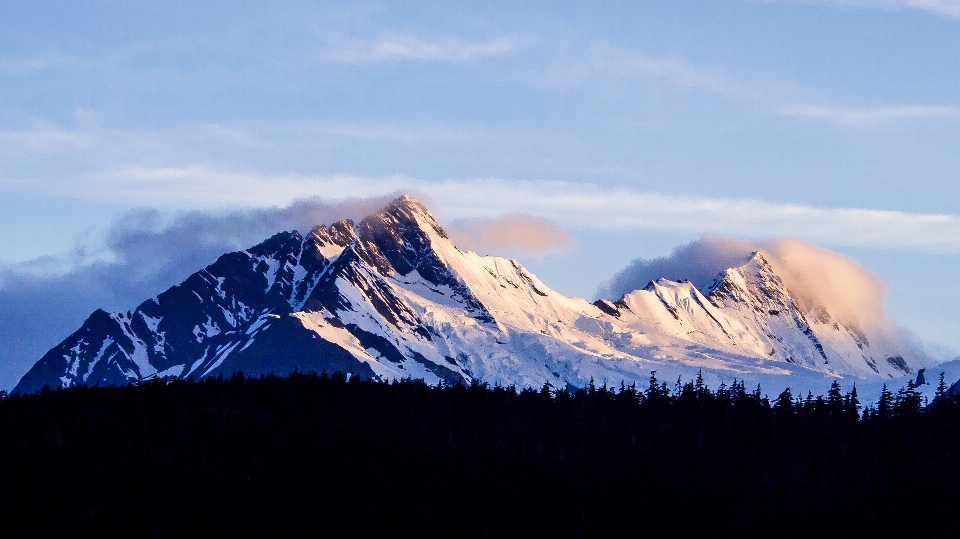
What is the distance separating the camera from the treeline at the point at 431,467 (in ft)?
387

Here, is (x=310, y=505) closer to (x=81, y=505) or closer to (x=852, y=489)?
(x=81, y=505)

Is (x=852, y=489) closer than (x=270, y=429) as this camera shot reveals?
Yes

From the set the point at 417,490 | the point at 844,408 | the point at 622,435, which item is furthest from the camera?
the point at 844,408

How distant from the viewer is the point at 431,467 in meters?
129

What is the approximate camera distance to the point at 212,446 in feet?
435

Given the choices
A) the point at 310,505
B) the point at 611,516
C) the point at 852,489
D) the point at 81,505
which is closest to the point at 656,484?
the point at 611,516

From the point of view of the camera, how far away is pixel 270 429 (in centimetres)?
13812

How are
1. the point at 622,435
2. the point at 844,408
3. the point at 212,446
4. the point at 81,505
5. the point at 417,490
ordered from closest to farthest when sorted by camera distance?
the point at 81,505, the point at 417,490, the point at 212,446, the point at 622,435, the point at 844,408

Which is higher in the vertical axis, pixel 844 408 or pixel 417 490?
pixel 844 408

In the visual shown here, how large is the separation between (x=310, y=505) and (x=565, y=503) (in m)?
20.1

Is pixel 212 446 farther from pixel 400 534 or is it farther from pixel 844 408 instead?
pixel 844 408

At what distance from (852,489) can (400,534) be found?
126 ft

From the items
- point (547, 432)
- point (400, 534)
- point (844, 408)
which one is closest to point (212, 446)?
point (400, 534)

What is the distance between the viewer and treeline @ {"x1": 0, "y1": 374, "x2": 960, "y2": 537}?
11788cm
